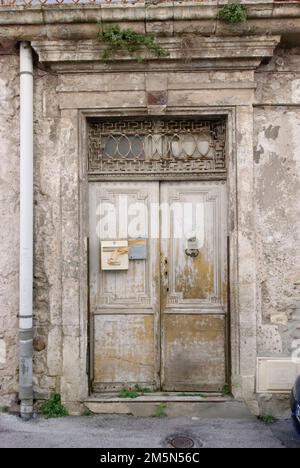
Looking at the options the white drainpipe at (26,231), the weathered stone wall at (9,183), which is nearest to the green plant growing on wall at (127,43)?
the white drainpipe at (26,231)

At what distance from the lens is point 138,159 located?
417 centimetres

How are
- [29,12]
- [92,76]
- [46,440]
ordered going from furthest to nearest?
[92,76]
[29,12]
[46,440]

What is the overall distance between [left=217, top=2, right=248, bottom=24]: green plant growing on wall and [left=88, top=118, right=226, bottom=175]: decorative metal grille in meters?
0.96

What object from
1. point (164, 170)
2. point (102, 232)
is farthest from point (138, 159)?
point (102, 232)

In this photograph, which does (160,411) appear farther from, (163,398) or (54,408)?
(54,408)

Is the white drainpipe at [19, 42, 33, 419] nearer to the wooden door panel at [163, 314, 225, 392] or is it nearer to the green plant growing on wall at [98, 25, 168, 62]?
the green plant growing on wall at [98, 25, 168, 62]

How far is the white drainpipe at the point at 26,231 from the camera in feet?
12.5

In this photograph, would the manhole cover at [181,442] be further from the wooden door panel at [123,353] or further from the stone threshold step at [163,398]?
the wooden door panel at [123,353]

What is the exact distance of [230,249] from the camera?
13.0 ft

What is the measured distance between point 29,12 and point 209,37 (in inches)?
68.0

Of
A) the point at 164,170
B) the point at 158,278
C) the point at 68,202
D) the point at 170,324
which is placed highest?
the point at 164,170

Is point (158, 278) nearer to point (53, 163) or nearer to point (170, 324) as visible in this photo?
point (170, 324)

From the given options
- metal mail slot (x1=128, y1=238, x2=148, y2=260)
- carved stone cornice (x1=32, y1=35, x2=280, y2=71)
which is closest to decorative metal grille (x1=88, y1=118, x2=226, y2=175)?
carved stone cornice (x1=32, y1=35, x2=280, y2=71)

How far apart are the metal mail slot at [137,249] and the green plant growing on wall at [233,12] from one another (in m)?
2.29
